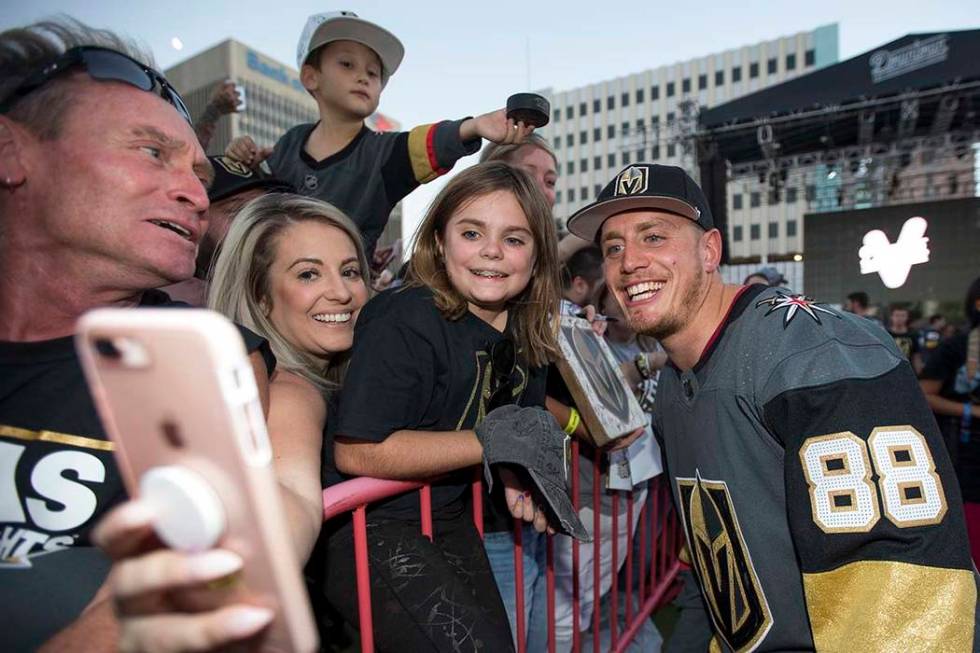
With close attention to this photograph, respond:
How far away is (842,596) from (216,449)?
1.58 metres

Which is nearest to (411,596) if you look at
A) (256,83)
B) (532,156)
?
(532,156)

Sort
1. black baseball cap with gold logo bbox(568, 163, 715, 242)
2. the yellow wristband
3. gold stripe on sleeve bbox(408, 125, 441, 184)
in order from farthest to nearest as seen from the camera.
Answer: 1. the yellow wristband
2. gold stripe on sleeve bbox(408, 125, 441, 184)
3. black baseball cap with gold logo bbox(568, 163, 715, 242)

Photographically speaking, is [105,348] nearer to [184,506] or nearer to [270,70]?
[184,506]

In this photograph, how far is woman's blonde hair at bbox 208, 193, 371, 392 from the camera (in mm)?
1949

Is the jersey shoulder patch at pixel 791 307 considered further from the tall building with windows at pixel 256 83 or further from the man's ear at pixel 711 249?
the tall building with windows at pixel 256 83

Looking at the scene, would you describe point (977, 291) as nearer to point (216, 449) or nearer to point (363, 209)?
point (363, 209)

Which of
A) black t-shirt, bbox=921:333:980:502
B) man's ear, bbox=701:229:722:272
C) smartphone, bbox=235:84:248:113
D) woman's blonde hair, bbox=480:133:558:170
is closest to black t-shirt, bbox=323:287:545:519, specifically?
man's ear, bbox=701:229:722:272

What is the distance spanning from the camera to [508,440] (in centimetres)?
175

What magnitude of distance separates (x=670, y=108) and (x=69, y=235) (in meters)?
71.9

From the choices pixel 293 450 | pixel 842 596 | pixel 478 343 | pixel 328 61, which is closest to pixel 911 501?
pixel 842 596

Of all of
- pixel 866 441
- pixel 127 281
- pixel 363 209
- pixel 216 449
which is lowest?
pixel 866 441

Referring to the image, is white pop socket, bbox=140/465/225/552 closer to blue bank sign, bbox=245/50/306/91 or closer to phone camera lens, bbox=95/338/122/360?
phone camera lens, bbox=95/338/122/360

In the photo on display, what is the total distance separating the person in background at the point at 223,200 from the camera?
2613 mm

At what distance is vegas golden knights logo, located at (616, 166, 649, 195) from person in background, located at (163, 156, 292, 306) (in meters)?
1.57
